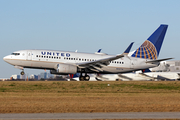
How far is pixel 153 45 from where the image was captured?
52.6 m

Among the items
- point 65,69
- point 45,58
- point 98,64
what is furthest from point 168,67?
point 45,58

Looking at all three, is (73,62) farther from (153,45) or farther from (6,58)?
(153,45)

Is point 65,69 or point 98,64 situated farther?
point 98,64

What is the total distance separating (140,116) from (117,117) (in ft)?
3.61

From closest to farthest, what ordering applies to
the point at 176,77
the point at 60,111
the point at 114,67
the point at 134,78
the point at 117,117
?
1. the point at 117,117
2. the point at 60,111
3. the point at 114,67
4. the point at 134,78
5. the point at 176,77

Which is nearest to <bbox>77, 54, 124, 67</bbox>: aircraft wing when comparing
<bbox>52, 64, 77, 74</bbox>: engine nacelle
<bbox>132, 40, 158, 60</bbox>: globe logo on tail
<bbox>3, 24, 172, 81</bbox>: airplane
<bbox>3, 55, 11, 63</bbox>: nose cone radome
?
<bbox>3, 24, 172, 81</bbox>: airplane

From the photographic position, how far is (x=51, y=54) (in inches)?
1752

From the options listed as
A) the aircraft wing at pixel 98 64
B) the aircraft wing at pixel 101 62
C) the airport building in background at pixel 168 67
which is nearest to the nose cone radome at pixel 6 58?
the aircraft wing at pixel 98 64

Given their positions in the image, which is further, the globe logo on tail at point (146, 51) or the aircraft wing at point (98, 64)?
the globe logo on tail at point (146, 51)

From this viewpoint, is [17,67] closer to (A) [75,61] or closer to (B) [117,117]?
(A) [75,61]

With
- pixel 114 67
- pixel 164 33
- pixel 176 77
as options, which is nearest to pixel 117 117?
pixel 114 67

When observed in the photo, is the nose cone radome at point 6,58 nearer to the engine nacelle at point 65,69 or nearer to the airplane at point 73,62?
the airplane at point 73,62

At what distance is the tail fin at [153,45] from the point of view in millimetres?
51906

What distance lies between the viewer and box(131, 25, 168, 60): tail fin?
5191 cm
